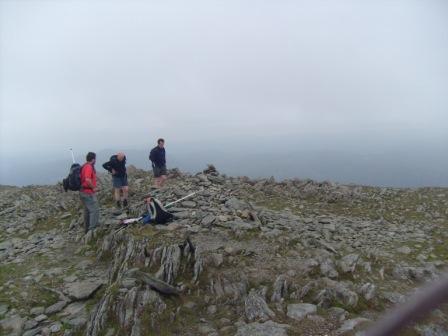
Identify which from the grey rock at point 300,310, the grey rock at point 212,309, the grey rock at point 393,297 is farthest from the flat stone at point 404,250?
the grey rock at point 212,309

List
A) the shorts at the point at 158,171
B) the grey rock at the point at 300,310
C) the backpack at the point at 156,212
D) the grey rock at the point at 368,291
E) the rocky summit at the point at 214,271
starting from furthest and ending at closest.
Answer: the shorts at the point at 158,171 → the backpack at the point at 156,212 → the grey rock at the point at 368,291 → the rocky summit at the point at 214,271 → the grey rock at the point at 300,310

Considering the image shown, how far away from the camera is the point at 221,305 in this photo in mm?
8273

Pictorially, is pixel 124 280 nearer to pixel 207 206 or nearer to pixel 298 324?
pixel 298 324

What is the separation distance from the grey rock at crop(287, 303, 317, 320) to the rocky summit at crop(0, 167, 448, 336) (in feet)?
0.08

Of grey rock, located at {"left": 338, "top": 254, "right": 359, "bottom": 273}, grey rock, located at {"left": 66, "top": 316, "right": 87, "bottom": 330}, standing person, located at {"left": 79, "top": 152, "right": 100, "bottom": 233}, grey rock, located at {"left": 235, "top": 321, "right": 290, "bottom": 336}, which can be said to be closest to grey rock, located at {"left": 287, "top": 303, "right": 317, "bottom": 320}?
grey rock, located at {"left": 235, "top": 321, "right": 290, "bottom": 336}

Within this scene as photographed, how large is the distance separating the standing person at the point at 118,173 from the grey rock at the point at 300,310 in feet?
36.2

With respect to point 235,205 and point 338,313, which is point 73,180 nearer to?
point 235,205

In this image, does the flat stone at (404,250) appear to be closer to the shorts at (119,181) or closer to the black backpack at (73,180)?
the shorts at (119,181)

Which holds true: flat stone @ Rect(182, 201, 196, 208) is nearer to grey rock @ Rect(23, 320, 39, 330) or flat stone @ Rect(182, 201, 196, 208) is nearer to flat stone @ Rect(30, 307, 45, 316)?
flat stone @ Rect(30, 307, 45, 316)

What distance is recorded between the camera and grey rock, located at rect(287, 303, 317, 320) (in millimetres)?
7568

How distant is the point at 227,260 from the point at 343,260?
12.6ft

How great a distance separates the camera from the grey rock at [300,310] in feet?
24.8

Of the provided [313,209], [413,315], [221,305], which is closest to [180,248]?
[221,305]

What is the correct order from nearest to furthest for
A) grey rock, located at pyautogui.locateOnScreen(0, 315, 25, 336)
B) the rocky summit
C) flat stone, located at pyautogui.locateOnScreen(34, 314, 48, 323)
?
1. the rocky summit
2. grey rock, located at pyautogui.locateOnScreen(0, 315, 25, 336)
3. flat stone, located at pyautogui.locateOnScreen(34, 314, 48, 323)
